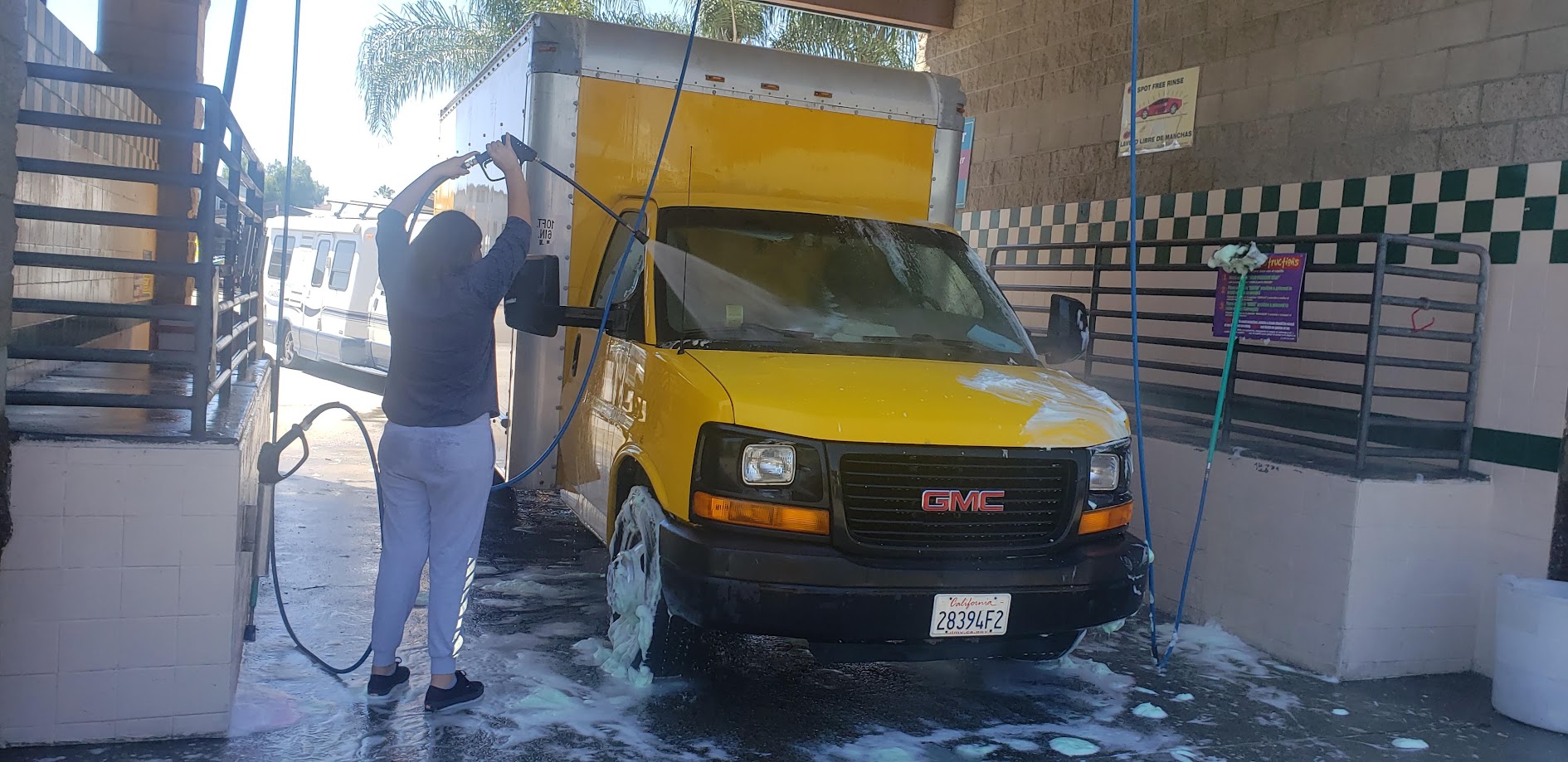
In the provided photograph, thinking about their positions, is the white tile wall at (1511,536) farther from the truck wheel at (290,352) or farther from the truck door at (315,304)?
the truck wheel at (290,352)

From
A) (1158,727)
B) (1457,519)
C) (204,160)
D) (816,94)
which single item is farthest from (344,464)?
(1457,519)

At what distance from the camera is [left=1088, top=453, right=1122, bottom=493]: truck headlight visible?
4.30 meters

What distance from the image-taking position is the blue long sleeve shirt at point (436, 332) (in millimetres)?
4031

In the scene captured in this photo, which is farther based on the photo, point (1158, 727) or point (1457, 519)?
point (1457, 519)

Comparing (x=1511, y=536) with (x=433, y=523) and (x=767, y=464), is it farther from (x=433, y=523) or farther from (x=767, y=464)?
(x=433, y=523)

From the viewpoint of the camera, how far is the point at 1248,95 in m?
7.41

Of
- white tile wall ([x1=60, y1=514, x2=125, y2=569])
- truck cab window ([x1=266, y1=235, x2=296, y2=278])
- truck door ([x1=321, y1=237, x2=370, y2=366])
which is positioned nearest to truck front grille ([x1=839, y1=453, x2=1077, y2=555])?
white tile wall ([x1=60, y1=514, x2=125, y2=569])

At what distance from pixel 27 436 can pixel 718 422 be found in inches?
84.1

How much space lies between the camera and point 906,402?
4074 mm

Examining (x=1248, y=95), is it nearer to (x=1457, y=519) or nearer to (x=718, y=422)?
(x=1457, y=519)

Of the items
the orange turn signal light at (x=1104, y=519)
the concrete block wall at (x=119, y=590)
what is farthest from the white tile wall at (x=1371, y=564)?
the concrete block wall at (x=119, y=590)

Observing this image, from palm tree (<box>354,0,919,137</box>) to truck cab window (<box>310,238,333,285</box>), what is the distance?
5478 mm

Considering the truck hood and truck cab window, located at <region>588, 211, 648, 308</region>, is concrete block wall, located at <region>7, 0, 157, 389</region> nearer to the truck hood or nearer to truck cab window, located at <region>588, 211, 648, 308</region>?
truck cab window, located at <region>588, 211, 648, 308</region>

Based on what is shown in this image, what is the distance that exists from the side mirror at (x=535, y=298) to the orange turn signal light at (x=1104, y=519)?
2233mm
